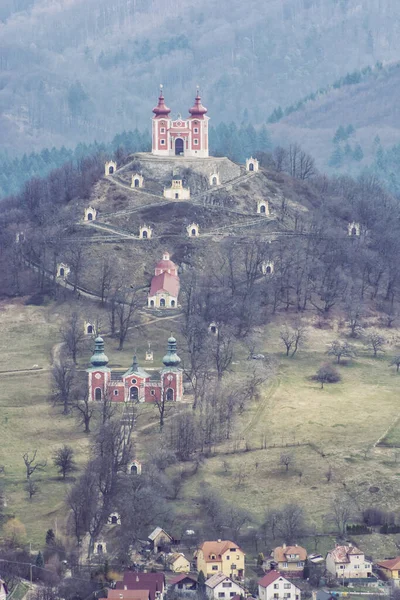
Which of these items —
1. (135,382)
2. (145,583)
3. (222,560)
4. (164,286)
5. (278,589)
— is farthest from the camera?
(164,286)

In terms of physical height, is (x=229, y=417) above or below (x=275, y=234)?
below

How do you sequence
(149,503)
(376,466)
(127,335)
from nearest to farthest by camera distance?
(149,503)
(376,466)
(127,335)

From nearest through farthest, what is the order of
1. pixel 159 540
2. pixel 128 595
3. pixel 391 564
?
pixel 128 595, pixel 391 564, pixel 159 540

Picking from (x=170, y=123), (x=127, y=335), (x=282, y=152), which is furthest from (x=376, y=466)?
(x=282, y=152)

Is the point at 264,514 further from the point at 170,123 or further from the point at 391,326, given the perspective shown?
the point at 170,123

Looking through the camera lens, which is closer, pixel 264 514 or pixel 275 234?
pixel 264 514

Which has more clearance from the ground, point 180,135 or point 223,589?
point 180,135

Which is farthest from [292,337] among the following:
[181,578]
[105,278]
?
[181,578]

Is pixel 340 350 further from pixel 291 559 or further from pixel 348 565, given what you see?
pixel 348 565
